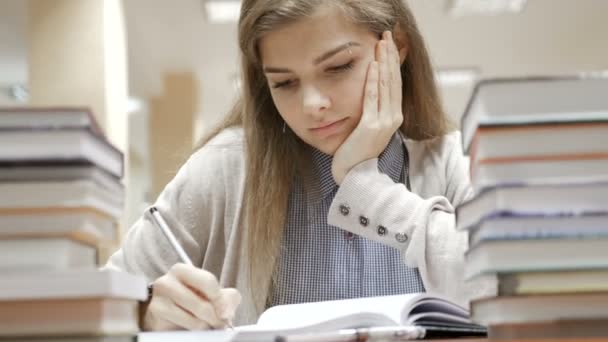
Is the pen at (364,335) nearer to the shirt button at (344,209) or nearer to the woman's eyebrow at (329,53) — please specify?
the shirt button at (344,209)

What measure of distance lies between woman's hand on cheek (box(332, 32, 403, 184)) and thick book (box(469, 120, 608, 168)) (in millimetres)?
635

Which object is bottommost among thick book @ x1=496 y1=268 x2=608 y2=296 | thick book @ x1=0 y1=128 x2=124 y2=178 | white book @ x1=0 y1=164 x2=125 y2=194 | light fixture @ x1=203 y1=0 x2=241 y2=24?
thick book @ x1=496 y1=268 x2=608 y2=296

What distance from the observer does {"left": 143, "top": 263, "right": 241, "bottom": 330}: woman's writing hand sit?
0.79m

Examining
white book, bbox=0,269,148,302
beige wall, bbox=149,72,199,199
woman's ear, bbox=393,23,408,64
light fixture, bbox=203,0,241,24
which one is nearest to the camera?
white book, bbox=0,269,148,302

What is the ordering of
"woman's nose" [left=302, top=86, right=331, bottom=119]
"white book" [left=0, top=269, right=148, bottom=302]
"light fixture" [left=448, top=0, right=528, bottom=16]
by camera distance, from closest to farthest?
1. "white book" [left=0, top=269, right=148, bottom=302]
2. "woman's nose" [left=302, top=86, right=331, bottom=119]
3. "light fixture" [left=448, top=0, right=528, bottom=16]

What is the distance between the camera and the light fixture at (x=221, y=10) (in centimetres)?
460

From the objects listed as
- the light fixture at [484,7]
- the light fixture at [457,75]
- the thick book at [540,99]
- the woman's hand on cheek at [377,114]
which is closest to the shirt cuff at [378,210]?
the woman's hand on cheek at [377,114]

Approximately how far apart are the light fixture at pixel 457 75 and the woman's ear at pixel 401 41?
15.3ft

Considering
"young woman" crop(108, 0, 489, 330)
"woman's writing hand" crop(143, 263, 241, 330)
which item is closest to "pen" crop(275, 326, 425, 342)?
"woman's writing hand" crop(143, 263, 241, 330)

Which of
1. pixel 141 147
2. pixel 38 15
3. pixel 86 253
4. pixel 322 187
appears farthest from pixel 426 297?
pixel 141 147

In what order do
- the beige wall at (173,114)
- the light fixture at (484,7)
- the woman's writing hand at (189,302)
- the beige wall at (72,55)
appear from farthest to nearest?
1. the beige wall at (173,114)
2. the light fixture at (484,7)
3. the beige wall at (72,55)
4. the woman's writing hand at (189,302)

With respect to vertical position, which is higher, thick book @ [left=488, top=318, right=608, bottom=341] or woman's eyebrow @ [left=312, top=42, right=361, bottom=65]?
woman's eyebrow @ [left=312, top=42, right=361, bottom=65]

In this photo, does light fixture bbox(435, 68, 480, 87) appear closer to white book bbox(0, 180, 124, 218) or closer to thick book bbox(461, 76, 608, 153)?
thick book bbox(461, 76, 608, 153)

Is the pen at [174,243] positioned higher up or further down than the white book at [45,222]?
further down
